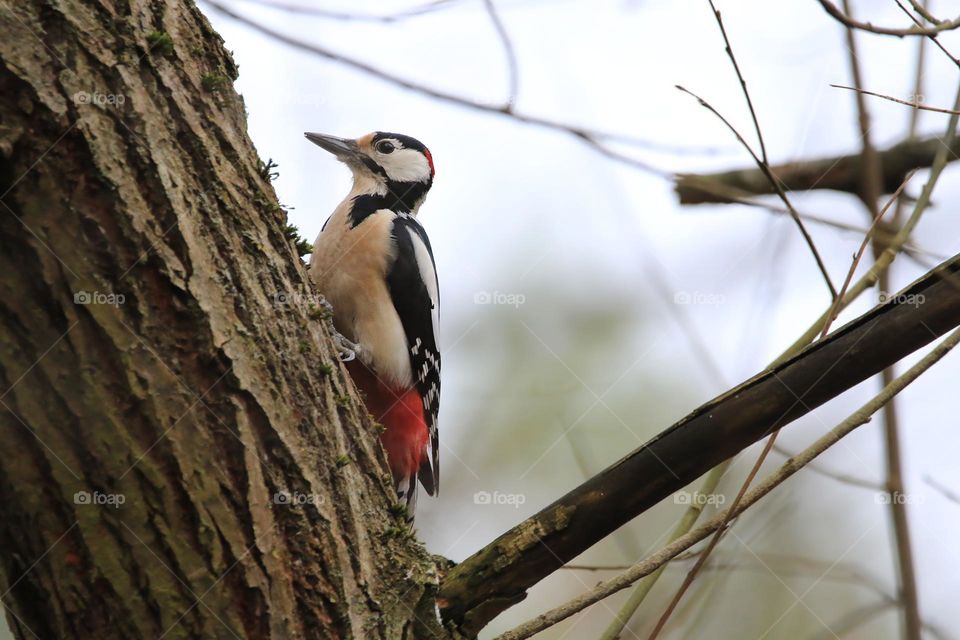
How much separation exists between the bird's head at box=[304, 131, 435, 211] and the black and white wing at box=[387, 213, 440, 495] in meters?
0.42

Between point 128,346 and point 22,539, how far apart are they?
391 millimetres

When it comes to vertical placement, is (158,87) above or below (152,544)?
above

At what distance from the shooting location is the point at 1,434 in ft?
4.94

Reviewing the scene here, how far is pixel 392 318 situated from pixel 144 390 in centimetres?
201

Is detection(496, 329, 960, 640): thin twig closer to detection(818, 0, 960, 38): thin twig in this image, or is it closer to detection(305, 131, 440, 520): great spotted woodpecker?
detection(818, 0, 960, 38): thin twig

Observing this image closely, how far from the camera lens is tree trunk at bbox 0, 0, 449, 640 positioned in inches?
59.6

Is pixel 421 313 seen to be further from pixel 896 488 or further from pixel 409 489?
pixel 896 488

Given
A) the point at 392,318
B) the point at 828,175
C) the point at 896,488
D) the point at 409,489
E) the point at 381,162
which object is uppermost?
the point at 381,162

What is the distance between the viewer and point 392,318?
354cm

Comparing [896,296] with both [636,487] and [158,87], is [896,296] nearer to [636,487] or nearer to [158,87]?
[636,487]

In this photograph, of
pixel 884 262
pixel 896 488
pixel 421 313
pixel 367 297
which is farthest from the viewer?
pixel 421 313

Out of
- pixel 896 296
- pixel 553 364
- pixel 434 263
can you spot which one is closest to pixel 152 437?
pixel 896 296

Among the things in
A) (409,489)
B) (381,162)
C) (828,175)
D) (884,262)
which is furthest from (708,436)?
(381,162)

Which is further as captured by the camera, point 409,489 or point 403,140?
point 403,140
